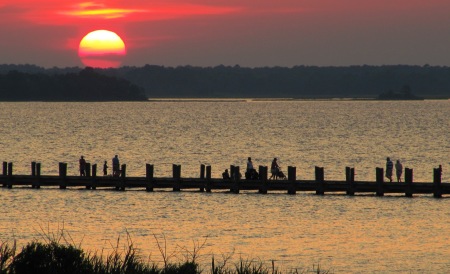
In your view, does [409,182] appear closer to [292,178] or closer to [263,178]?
[292,178]

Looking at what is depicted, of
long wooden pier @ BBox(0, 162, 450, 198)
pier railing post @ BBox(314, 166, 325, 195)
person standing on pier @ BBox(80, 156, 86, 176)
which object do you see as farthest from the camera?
person standing on pier @ BBox(80, 156, 86, 176)

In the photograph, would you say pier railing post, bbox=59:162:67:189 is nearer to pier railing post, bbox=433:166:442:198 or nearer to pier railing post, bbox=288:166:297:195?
pier railing post, bbox=288:166:297:195

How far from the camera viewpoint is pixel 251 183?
49.3 meters

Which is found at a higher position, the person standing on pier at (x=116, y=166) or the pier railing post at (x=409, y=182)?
the person standing on pier at (x=116, y=166)

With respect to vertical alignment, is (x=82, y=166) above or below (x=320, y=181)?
above

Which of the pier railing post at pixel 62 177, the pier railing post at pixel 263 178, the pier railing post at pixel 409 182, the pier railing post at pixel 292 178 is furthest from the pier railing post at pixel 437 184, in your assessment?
the pier railing post at pixel 62 177

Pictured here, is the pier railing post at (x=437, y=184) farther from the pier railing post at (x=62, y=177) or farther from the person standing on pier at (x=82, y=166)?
the pier railing post at (x=62, y=177)

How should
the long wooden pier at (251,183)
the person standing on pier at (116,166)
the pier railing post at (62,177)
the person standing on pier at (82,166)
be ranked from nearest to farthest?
the long wooden pier at (251,183)
the pier railing post at (62,177)
the person standing on pier at (116,166)
the person standing on pier at (82,166)

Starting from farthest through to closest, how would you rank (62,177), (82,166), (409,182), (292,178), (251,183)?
(82,166), (62,177), (251,183), (292,178), (409,182)

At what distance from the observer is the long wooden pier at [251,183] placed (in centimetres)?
4725

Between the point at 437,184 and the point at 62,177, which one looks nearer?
the point at 437,184

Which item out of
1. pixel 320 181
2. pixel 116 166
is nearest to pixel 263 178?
pixel 320 181

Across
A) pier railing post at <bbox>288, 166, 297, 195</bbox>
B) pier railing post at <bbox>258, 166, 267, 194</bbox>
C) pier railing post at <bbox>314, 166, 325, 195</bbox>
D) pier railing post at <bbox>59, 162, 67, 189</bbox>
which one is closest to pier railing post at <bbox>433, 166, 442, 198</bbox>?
pier railing post at <bbox>314, 166, 325, 195</bbox>

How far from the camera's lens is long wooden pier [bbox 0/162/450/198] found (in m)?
47.2
